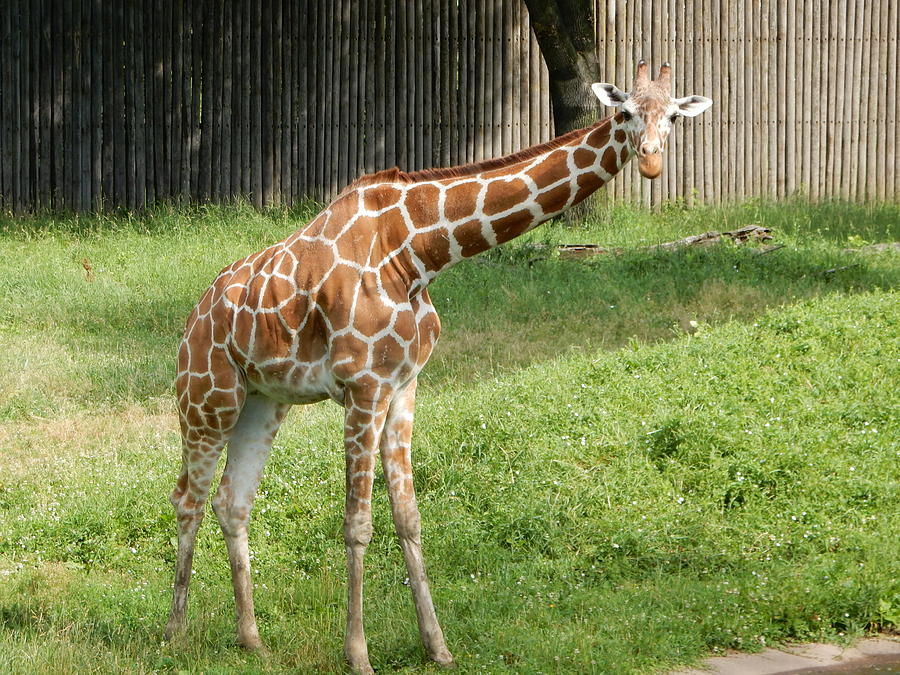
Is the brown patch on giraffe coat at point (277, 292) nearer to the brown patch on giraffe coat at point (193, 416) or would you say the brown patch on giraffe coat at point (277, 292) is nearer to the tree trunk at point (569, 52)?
the brown patch on giraffe coat at point (193, 416)

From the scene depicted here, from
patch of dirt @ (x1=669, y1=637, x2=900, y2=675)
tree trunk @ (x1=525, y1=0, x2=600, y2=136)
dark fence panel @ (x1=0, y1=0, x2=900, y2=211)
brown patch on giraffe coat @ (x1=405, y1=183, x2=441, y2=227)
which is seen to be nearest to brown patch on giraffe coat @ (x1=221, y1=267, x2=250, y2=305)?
brown patch on giraffe coat @ (x1=405, y1=183, x2=441, y2=227)

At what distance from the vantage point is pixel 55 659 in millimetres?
5488

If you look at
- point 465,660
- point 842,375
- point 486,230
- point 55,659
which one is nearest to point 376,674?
point 465,660

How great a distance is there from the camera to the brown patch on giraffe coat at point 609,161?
550 cm

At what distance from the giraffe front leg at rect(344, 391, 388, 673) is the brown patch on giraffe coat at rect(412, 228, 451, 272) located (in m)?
0.74

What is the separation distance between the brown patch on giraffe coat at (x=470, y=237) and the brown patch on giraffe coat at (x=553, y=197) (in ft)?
1.03

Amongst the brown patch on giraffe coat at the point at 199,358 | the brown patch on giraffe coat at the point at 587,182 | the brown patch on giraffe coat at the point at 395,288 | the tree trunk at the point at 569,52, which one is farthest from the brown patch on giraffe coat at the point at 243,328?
the tree trunk at the point at 569,52

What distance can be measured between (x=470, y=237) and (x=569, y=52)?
8.68m

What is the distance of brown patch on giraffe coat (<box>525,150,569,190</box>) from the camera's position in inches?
217

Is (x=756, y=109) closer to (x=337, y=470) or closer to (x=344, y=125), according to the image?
(x=344, y=125)

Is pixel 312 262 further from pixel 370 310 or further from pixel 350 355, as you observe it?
pixel 350 355

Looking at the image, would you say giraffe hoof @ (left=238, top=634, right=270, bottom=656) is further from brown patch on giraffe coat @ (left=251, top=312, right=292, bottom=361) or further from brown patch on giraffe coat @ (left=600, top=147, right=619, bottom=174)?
brown patch on giraffe coat @ (left=600, top=147, right=619, bottom=174)

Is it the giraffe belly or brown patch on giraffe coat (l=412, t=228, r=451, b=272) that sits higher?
brown patch on giraffe coat (l=412, t=228, r=451, b=272)

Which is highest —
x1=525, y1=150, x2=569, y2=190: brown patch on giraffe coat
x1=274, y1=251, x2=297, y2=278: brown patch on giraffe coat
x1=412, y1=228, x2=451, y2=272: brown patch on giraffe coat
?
x1=525, y1=150, x2=569, y2=190: brown patch on giraffe coat
